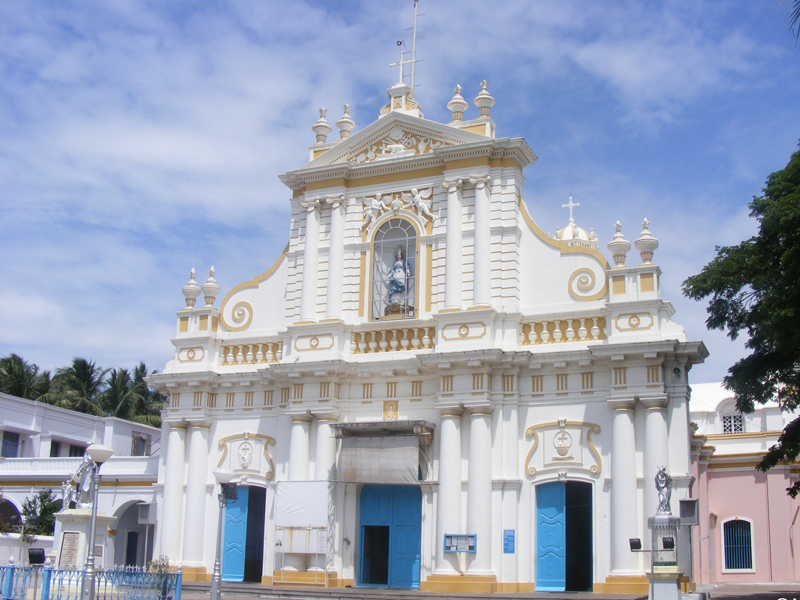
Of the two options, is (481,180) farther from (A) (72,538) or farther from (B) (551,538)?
(A) (72,538)

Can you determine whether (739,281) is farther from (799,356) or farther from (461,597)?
(461,597)

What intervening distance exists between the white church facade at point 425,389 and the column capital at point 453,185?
50 mm

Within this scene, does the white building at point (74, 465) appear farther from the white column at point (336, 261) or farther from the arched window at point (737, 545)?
→ the arched window at point (737, 545)

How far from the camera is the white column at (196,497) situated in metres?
24.0

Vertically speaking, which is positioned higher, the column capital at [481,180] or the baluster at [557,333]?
the column capital at [481,180]

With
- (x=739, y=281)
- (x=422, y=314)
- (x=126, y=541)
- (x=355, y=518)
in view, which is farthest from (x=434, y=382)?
(x=126, y=541)

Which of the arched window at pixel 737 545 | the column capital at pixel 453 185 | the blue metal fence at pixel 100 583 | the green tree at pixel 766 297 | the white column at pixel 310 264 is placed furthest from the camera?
the arched window at pixel 737 545

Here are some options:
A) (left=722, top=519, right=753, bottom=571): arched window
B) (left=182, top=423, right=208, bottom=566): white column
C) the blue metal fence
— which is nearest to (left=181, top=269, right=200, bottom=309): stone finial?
(left=182, top=423, right=208, bottom=566): white column

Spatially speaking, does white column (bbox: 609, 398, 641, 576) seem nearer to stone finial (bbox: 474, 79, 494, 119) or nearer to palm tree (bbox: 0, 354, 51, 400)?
stone finial (bbox: 474, 79, 494, 119)

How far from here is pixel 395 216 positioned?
80.4 ft

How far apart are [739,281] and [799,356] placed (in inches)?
88.9

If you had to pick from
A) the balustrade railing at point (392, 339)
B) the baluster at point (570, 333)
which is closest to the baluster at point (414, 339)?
the balustrade railing at point (392, 339)

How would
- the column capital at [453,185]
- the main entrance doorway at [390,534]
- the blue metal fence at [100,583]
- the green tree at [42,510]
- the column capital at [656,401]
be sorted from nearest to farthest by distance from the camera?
the blue metal fence at [100,583] → the column capital at [656,401] → the main entrance doorway at [390,534] → the column capital at [453,185] → the green tree at [42,510]

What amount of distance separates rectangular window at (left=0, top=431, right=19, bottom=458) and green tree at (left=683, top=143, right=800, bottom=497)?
27.2 m
